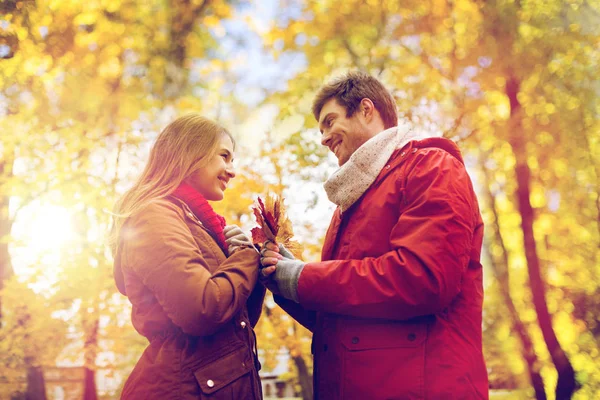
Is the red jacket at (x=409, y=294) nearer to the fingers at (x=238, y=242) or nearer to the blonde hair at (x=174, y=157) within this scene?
the fingers at (x=238, y=242)

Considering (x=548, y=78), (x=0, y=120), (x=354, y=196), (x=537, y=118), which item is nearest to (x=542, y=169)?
(x=537, y=118)

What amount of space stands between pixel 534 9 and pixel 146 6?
19.6 feet

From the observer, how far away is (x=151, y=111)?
7.88 metres

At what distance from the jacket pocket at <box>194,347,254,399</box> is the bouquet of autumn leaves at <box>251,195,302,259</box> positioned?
43cm

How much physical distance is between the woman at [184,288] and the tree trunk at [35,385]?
6.29 meters

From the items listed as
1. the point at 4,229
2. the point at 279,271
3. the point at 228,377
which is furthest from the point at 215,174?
→ the point at 4,229

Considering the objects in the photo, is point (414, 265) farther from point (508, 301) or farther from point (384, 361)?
point (508, 301)

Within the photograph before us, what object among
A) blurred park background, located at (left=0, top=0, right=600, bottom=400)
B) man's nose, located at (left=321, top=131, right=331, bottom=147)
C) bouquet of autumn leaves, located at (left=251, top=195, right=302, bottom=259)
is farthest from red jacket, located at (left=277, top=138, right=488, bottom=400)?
blurred park background, located at (left=0, top=0, right=600, bottom=400)

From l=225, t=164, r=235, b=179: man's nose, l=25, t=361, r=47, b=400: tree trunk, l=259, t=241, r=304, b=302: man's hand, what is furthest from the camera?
l=25, t=361, r=47, b=400: tree trunk

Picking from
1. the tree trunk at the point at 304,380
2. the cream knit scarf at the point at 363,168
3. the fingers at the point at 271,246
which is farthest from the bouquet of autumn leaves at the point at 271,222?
the tree trunk at the point at 304,380

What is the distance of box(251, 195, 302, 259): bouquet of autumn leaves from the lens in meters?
1.95

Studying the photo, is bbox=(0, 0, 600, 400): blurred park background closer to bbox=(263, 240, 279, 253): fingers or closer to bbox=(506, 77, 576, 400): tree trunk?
bbox=(506, 77, 576, 400): tree trunk

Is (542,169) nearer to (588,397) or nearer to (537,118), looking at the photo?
(537,118)

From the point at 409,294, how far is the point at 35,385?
7.38 metres
